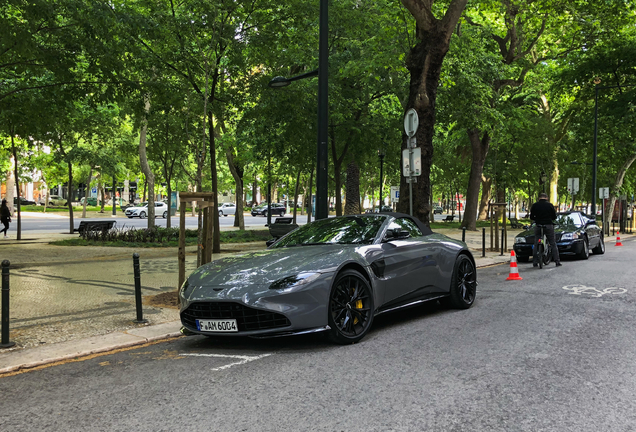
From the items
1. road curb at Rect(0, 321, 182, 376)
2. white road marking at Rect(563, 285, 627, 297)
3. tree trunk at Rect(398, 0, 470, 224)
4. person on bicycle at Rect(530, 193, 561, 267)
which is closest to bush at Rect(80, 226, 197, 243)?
tree trunk at Rect(398, 0, 470, 224)

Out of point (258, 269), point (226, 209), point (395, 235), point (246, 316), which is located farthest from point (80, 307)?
point (226, 209)

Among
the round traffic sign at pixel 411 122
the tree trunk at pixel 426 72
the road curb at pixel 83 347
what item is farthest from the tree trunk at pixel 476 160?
the road curb at pixel 83 347

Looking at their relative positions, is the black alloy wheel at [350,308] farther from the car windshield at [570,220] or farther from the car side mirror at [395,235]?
the car windshield at [570,220]

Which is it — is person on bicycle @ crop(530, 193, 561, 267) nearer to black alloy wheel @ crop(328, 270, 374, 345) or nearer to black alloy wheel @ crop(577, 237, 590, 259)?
black alloy wheel @ crop(577, 237, 590, 259)

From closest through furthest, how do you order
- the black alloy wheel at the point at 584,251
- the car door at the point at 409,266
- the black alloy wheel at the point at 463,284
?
the car door at the point at 409,266
the black alloy wheel at the point at 463,284
the black alloy wheel at the point at 584,251

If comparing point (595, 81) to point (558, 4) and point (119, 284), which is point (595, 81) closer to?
point (558, 4)

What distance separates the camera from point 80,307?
8320mm

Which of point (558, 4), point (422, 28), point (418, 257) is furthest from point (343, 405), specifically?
point (558, 4)

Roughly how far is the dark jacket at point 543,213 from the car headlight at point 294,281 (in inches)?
393

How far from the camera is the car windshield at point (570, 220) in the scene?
17.2 m

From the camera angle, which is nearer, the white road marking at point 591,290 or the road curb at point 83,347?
the road curb at point 83,347

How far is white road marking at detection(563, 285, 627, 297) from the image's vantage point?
31.6 feet

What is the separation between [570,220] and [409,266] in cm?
1238

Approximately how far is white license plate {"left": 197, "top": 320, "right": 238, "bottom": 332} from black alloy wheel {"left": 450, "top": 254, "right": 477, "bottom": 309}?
138 inches
